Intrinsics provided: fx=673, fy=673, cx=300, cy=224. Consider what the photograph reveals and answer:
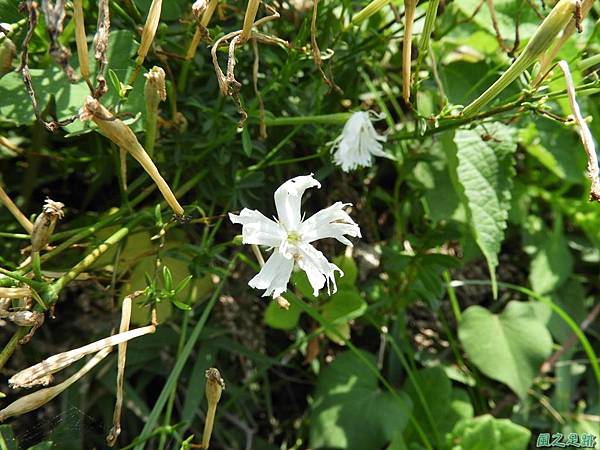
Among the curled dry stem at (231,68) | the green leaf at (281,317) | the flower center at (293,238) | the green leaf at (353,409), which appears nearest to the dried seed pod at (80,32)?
the curled dry stem at (231,68)

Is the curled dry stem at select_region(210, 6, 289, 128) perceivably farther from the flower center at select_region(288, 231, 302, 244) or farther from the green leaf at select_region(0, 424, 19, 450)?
the green leaf at select_region(0, 424, 19, 450)

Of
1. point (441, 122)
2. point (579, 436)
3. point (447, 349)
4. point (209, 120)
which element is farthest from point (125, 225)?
point (579, 436)

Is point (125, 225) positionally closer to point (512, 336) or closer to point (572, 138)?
point (512, 336)

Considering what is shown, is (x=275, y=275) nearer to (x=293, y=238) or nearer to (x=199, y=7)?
(x=293, y=238)

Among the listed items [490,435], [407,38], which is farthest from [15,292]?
[490,435]


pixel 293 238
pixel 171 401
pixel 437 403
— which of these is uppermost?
pixel 293 238

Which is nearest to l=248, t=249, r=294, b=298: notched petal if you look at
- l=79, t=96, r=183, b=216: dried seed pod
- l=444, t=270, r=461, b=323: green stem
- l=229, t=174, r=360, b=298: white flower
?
l=229, t=174, r=360, b=298: white flower
